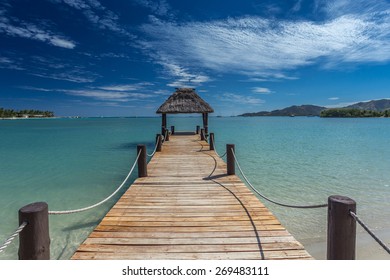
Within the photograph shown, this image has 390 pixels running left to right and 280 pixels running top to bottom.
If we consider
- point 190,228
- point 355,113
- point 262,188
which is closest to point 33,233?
point 190,228

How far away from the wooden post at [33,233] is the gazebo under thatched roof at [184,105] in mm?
15638

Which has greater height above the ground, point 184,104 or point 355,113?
point 355,113

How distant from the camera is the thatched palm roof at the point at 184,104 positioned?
1786cm

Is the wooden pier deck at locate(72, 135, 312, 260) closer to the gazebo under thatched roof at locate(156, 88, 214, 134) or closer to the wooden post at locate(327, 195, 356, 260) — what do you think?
the wooden post at locate(327, 195, 356, 260)

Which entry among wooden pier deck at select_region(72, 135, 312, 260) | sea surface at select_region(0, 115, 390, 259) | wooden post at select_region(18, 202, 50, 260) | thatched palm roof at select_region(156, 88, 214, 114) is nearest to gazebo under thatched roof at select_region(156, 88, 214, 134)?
thatched palm roof at select_region(156, 88, 214, 114)

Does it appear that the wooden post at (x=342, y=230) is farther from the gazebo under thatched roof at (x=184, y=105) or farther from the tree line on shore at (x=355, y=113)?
the tree line on shore at (x=355, y=113)

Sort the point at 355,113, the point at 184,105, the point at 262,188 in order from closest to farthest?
1. the point at 262,188
2. the point at 184,105
3. the point at 355,113

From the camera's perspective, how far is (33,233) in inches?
86.4

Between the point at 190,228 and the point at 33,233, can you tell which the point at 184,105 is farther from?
the point at 33,233

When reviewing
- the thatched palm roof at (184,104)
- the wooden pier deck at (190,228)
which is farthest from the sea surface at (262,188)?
the thatched palm roof at (184,104)

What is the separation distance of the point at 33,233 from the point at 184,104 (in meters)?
16.7
